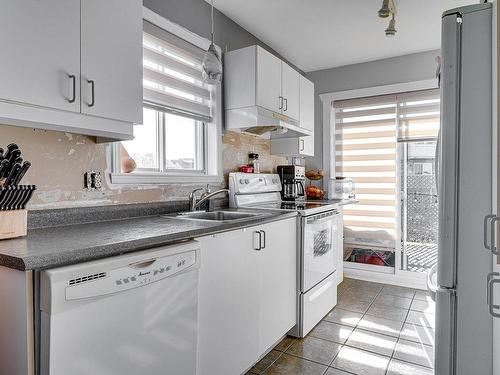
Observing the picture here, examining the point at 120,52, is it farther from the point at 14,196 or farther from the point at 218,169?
the point at 218,169

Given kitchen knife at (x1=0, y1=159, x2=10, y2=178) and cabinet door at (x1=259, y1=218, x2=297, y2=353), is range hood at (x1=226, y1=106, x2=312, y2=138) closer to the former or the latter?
cabinet door at (x1=259, y1=218, x2=297, y2=353)

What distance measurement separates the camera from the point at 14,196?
1287 millimetres

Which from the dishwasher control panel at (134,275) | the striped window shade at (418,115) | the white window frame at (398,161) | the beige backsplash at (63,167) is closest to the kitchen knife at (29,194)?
the beige backsplash at (63,167)

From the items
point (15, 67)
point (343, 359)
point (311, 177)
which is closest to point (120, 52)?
point (15, 67)

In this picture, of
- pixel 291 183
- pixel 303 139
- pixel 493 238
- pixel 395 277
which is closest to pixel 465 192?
pixel 493 238

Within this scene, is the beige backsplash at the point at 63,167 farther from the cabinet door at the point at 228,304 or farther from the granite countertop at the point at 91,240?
the cabinet door at the point at 228,304

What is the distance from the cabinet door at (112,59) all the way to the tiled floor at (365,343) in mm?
1767

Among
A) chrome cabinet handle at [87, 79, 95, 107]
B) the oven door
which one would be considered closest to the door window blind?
the oven door

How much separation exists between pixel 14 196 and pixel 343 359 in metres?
2.11

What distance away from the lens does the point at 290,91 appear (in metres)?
3.20

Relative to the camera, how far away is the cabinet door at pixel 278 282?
2131mm

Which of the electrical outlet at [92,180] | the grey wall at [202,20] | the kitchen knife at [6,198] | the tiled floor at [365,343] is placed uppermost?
the grey wall at [202,20]

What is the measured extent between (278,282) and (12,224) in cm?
157

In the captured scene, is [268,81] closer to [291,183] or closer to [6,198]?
[291,183]
